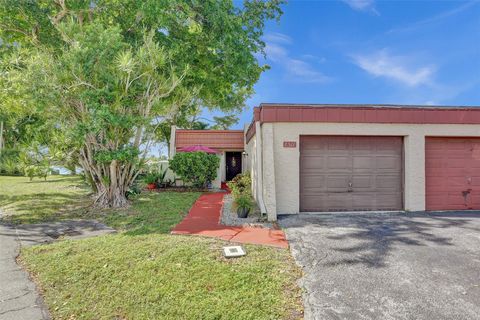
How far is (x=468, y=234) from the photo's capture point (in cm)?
549

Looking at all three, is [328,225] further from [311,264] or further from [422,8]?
[422,8]

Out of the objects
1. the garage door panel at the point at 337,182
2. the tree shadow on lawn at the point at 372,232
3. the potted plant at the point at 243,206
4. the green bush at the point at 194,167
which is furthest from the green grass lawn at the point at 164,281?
the green bush at the point at 194,167

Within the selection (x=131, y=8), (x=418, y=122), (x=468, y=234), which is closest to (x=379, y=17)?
(x=418, y=122)

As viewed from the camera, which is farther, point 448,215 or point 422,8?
point 422,8

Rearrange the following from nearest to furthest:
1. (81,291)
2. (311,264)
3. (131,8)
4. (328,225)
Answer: (81,291), (311,264), (328,225), (131,8)

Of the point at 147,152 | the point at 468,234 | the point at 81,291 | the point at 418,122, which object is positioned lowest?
the point at 81,291

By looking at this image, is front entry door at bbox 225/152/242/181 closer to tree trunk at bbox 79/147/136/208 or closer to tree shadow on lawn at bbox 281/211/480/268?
tree trunk at bbox 79/147/136/208

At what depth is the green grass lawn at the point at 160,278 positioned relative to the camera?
3.03 m

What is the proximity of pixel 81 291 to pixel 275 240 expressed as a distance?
3.38 metres

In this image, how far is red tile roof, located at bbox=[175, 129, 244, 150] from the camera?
653 inches

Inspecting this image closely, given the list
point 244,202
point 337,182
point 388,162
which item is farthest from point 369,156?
point 244,202

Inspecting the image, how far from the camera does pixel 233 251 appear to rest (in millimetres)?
4508

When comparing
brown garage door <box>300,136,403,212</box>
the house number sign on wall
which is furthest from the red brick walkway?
the house number sign on wall

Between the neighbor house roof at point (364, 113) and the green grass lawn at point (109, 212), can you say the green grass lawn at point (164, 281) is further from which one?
the neighbor house roof at point (364, 113)
